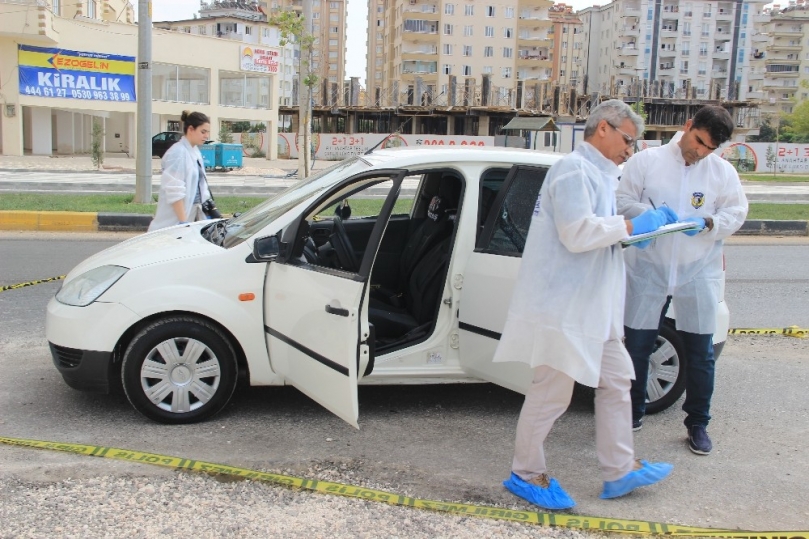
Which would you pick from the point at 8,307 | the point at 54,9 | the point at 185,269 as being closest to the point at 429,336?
the point at 185,269

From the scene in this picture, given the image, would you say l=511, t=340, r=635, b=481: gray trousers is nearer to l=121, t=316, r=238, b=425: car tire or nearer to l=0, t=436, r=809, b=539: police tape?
l=0, t=436, r=809, b=539: police tape

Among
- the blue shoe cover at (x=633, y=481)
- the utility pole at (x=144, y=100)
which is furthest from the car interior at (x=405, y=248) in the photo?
the utility pole at (x=144, y=100)

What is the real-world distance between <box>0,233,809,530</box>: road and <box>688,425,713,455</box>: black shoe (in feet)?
0.15

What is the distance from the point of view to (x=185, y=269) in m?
4.32

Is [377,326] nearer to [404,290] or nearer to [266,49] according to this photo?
[404,290]

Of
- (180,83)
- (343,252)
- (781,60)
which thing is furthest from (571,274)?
(781,60)

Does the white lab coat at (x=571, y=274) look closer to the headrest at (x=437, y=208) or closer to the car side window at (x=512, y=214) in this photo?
the car side window at (x=512, y=214)

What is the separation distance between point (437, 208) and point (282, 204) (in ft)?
3.28

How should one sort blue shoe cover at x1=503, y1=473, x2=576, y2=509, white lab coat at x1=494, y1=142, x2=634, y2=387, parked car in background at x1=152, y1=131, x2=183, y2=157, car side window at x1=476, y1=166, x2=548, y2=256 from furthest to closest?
parked car in background at x1=152, y1=131, x2=183, y2=157 < car side window at x1=476, y1=166, x2=548, y2=256 < blue shoe cover at x1=503, y1=473, x2=576, y2=509 < white lab coat at x1=494, y1=142, x2=634, y2=387

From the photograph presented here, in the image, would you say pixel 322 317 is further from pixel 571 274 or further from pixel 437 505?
pixel 571 274

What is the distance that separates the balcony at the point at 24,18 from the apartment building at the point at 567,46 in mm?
111629

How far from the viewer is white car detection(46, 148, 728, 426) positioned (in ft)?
13.8

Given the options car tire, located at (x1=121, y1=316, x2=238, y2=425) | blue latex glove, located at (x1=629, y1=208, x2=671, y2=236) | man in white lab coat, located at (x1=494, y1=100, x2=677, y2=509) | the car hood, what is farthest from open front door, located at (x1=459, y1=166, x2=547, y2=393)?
the car hood

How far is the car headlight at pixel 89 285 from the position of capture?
4293mm
